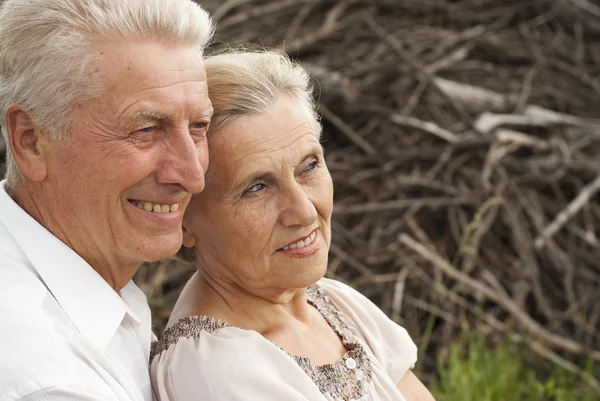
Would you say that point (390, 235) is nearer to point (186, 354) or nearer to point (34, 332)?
point (186, 354)

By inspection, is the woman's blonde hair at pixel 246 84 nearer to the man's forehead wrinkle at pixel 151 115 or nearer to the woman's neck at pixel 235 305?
the man's forehead wrinkle at pixel 151 115

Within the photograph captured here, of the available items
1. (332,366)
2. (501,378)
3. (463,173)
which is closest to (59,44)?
(332,366)

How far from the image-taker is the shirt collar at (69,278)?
210 centimetres

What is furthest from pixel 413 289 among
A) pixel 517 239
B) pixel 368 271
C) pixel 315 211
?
pixel 315 211

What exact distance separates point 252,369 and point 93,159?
66 centimetres

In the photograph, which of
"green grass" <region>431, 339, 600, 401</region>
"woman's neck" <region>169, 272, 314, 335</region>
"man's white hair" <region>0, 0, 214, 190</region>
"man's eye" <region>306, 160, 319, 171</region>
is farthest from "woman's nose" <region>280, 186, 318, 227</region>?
"green grass" <region>431, 339, 600, 401</region>

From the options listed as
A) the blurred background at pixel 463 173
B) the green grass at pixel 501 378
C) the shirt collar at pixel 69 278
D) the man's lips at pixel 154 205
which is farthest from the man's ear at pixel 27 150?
the green grass at pixel 501 378

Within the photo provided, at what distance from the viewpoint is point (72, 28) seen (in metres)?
2.03

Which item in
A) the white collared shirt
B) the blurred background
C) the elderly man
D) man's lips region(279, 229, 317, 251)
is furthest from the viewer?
the blurred background

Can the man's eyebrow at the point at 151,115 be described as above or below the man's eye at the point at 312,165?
above

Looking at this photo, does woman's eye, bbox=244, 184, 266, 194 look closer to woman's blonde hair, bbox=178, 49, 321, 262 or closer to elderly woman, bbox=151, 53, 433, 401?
elderly woman, bbox=151, 53, 433, 401

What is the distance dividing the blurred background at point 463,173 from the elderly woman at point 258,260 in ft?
6.42

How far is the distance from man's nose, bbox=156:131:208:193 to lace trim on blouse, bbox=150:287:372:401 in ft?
1.37

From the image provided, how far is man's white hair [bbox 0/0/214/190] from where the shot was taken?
2031 mm
